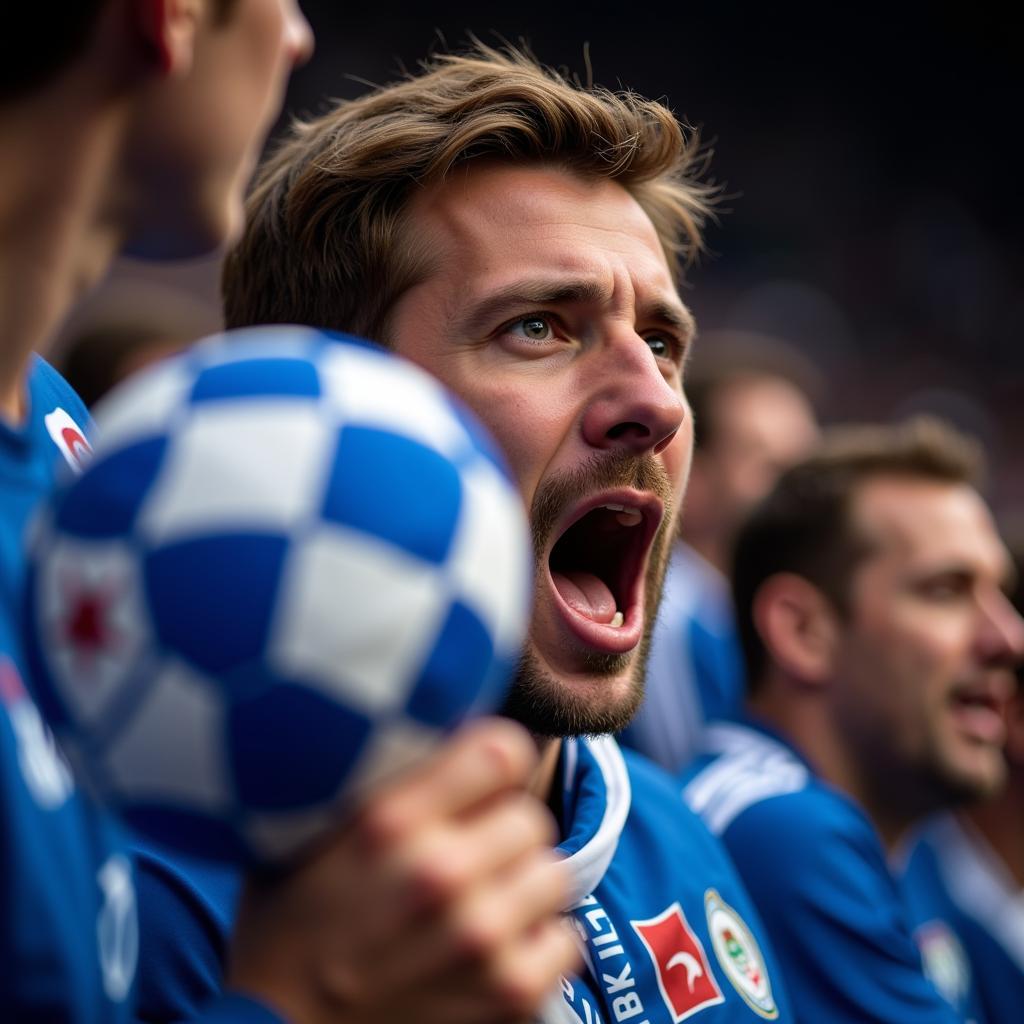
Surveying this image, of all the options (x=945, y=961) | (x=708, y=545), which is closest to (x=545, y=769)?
(x=945, y=961)

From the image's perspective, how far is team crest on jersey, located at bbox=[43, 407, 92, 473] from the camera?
66.1 inches

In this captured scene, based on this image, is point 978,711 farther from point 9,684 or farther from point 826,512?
point 9,684

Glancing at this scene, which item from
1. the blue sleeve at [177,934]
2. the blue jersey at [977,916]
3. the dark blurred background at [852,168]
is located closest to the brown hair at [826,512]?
the blue jersey at [977,916]

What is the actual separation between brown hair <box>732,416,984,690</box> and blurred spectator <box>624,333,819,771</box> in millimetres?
1061

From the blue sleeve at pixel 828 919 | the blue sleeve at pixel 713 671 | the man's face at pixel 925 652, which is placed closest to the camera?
the blue sleeve at pixel 828 919

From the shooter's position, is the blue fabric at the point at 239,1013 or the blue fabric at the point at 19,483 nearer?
the blue fabric at the point at 239,1013

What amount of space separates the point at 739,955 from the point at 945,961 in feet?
6.19

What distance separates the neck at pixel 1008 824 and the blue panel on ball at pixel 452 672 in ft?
13.9

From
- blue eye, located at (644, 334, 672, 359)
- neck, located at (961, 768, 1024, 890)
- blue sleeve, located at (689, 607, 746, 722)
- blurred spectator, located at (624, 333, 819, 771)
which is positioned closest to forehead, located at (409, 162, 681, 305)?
blue eye, located at (644, 334, 672, 359)

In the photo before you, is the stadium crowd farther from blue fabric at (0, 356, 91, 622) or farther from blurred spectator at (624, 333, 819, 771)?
blurred spectator at (624, 333, 819, 771)

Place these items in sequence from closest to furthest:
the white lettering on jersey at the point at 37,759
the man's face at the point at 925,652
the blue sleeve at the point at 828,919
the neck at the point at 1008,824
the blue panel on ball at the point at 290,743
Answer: the blue panel on ball at the point at 290,743
the white lettering on jersey at the point at 37,759
the blue sleeve at the point at 828,919
the man's face at the point at 925,652
the neck at the point at 1008,824

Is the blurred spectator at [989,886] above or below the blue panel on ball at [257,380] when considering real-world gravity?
below

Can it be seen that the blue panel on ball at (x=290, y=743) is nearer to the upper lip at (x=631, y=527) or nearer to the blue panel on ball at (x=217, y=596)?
the blue panel on ball at (x=217, y=596)

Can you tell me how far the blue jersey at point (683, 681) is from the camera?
16.9 ft
